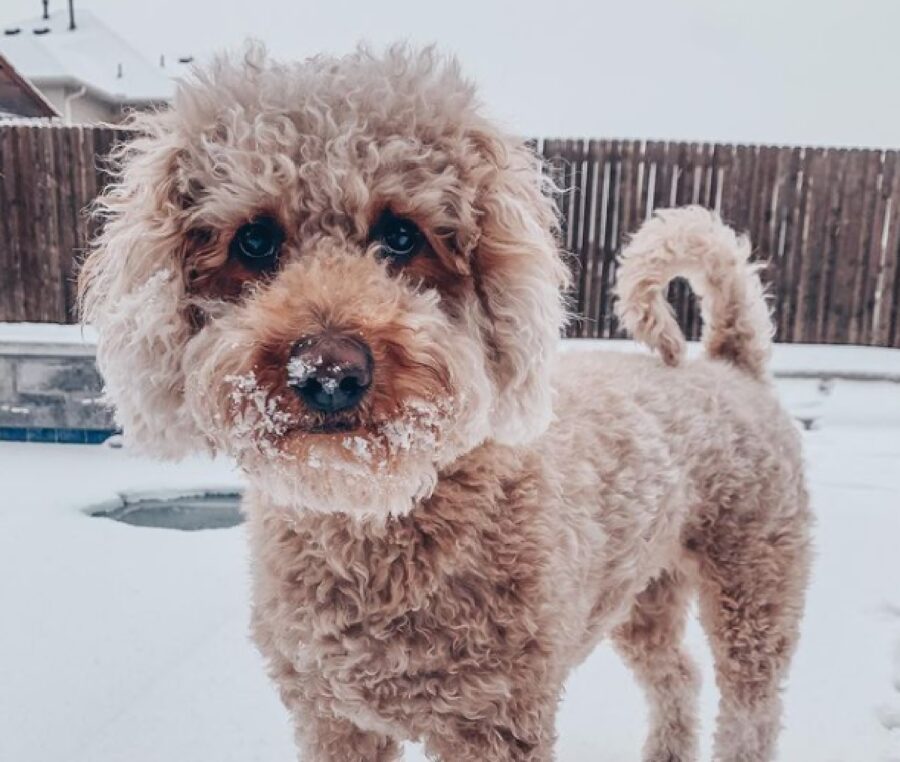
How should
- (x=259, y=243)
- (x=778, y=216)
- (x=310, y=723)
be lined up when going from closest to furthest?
(x=259, y=243), (x=310, y=723), (x=778, y=216)

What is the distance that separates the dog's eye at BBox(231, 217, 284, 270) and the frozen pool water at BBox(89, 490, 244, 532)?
2812mm

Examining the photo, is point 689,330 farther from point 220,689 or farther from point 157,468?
point 220,689

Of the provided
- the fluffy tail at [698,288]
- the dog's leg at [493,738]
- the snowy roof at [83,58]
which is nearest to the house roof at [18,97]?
the fluffy tail at [698,288]

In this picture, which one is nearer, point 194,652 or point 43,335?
point 194,652

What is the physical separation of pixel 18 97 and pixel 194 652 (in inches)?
240

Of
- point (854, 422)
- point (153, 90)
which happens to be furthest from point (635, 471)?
point (153, 90)

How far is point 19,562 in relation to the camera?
3.32 m

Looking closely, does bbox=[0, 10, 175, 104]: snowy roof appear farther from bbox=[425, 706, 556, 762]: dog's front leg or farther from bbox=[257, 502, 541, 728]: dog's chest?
bbox=[425, 706, 556, 762]: dog's front leg

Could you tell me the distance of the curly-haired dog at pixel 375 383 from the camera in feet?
3.99

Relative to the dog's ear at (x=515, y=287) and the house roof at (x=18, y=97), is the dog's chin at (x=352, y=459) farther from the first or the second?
the house roof at (x=18, y=97)

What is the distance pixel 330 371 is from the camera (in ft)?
3.66

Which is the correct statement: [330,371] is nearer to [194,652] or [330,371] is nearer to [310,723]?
[310,723]

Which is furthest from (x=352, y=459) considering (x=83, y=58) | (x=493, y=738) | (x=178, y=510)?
(x=83, y=58)

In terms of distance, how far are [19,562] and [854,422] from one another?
17.0 ft
